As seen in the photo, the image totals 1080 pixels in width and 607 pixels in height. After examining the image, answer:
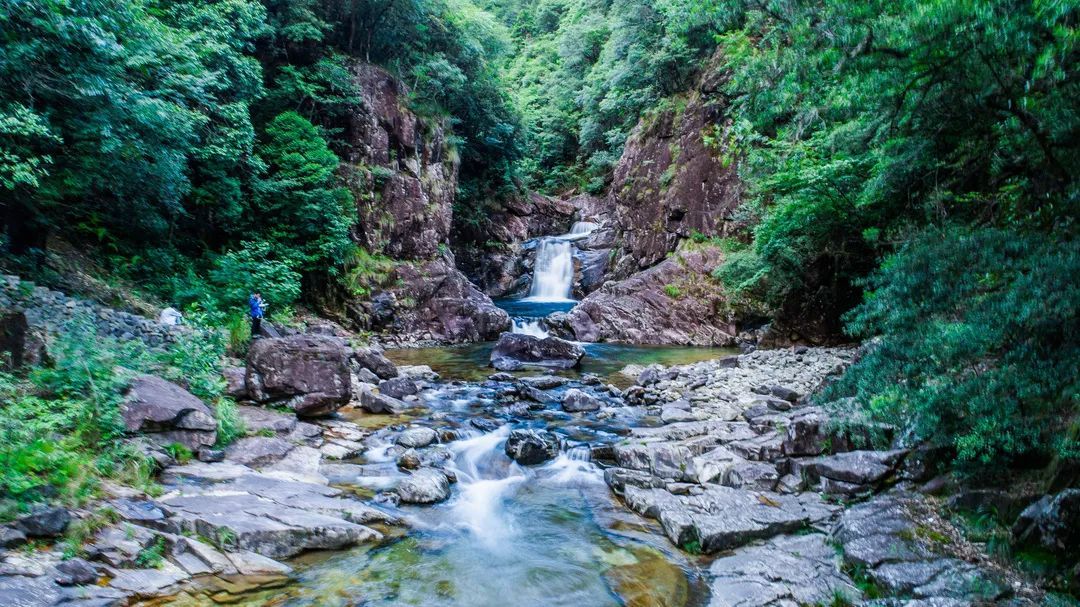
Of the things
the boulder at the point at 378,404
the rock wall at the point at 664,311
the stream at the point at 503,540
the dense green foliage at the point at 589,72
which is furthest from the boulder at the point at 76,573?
the dense green foliage at the point at 589,72

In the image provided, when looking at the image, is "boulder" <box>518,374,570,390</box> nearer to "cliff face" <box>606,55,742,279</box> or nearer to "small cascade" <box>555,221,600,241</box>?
"cliff face" <box>606,55,742,279</box>

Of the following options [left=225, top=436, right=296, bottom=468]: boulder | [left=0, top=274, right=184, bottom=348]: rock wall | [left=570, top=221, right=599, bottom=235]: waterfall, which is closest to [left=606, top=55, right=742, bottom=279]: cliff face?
[left=570, top=221, right=599, bottom=235]: waterfall

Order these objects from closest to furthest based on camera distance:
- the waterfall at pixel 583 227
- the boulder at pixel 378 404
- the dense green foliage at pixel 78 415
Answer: the dense green foliage at pixel 78 415 < the boulder at pixel 378 404 < the waterfall at pixel 583 227

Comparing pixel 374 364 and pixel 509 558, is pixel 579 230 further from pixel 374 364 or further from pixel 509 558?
pixel 509 558

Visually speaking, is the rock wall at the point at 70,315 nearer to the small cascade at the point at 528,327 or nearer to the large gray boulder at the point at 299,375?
the large gray boulder at the point at 299,375

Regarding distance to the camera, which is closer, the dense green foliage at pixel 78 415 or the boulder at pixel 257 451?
the dense green foliage at pixel 78 415

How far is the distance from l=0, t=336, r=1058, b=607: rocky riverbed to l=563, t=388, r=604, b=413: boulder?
46.5 inches

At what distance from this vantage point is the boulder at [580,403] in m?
10.7

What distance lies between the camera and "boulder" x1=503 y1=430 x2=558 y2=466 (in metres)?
7.86

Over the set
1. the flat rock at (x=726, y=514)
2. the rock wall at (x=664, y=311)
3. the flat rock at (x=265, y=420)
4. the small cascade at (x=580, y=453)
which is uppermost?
the rock wall at (x=664, y=311)

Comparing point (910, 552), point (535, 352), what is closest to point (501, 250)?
point (535, 352)

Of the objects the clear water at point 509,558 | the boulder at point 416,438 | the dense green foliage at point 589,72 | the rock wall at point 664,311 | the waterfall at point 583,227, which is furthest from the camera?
the waterfall at point 583,227

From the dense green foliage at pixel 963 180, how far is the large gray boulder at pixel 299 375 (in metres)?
7.64

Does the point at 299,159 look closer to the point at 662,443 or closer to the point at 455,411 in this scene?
the point at 455,411
